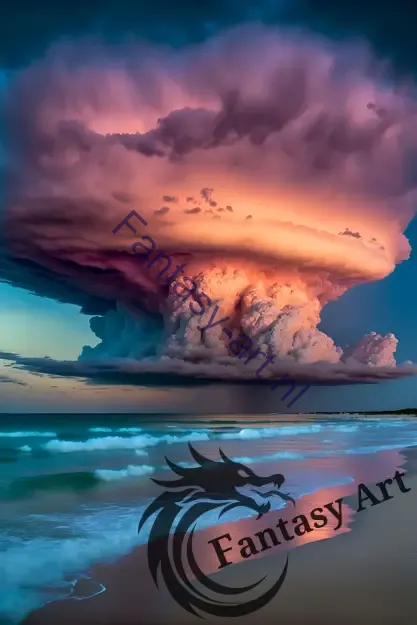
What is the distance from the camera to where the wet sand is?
7.98 feet

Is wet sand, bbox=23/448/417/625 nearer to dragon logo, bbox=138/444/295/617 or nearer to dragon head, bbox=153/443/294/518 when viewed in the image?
dragon logo, bbox=138/444/295/617

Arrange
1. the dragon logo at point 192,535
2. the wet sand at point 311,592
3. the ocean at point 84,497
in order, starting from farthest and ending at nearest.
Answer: the ocean at point 84,497, the dragon logo at point 192,535, the wet sand at point 311,592

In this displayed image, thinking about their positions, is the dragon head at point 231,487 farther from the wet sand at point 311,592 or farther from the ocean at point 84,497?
the wet sand at point 311,592

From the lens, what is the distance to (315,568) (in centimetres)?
299

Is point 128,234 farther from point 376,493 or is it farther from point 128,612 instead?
point 128,612

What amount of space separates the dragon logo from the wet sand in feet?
0.21

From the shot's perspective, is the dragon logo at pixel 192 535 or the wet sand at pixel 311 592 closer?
the wet sand at pixel 311 592

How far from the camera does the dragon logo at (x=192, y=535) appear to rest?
104 inches

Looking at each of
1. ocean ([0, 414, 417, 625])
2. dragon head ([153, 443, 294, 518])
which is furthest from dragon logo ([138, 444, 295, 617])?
ocean ([0, 414, 417, 625])

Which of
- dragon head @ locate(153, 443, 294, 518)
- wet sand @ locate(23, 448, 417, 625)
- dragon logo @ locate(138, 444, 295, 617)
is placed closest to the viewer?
wet sand @ locate(23, 448, 417, 625)

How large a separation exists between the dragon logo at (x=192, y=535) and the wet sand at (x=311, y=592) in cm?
6

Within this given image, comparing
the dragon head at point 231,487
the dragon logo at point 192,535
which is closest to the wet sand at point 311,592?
the dragon logo at point 192,535

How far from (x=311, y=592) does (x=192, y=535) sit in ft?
3.94

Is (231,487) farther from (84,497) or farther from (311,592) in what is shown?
(311,592)
